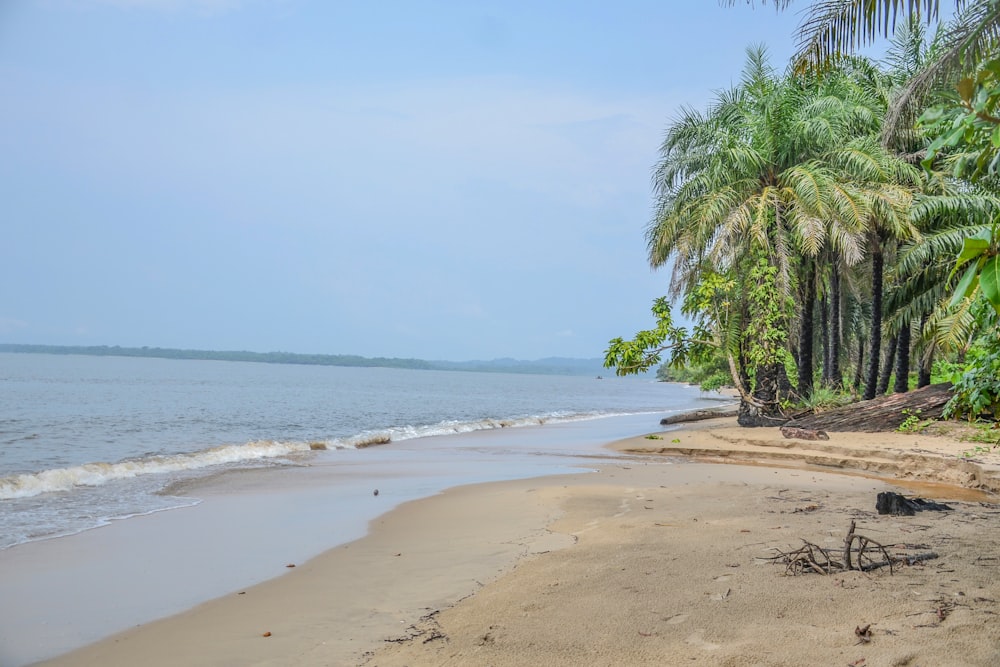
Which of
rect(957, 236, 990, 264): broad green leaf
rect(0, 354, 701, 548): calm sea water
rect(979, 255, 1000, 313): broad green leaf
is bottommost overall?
rect(0, 354, 701, 548): calm sea water

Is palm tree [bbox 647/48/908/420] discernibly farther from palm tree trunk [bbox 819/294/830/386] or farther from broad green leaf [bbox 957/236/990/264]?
broad green leaf [bbox 957/236/990/264]

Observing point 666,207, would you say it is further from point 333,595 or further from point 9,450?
point 333,595

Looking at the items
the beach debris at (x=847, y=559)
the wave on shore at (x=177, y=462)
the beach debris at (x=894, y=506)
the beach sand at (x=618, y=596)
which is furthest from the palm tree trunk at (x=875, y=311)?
the beach debris at (x=847, y=559)

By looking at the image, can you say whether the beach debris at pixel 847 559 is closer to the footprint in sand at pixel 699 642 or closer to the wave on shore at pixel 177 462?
the footprint in sand at pixel 699 642

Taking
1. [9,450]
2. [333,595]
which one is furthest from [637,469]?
[9,450]

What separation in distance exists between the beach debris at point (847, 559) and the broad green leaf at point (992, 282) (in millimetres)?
2871

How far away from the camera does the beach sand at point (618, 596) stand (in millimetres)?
3664

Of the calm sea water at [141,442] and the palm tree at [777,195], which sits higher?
the palm tree at [777,195]

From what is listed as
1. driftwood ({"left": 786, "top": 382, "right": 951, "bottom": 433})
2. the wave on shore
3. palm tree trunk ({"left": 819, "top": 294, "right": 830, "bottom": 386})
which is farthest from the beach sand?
palm tree trunk ({"left": 819, "top": 294, "right": 830, "bottom": 386})

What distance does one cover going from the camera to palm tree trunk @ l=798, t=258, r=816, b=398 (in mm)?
19969

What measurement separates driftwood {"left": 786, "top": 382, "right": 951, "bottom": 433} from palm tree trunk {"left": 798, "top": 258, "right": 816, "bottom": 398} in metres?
3.82

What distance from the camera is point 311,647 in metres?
4.40

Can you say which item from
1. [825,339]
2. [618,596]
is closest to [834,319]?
[825,339]

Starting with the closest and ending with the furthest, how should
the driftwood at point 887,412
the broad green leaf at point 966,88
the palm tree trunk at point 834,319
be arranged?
1. the broad green leaf at point 966,88
2. the driftwood at point 887,412
3. the palm tree trunk at point 834,319
